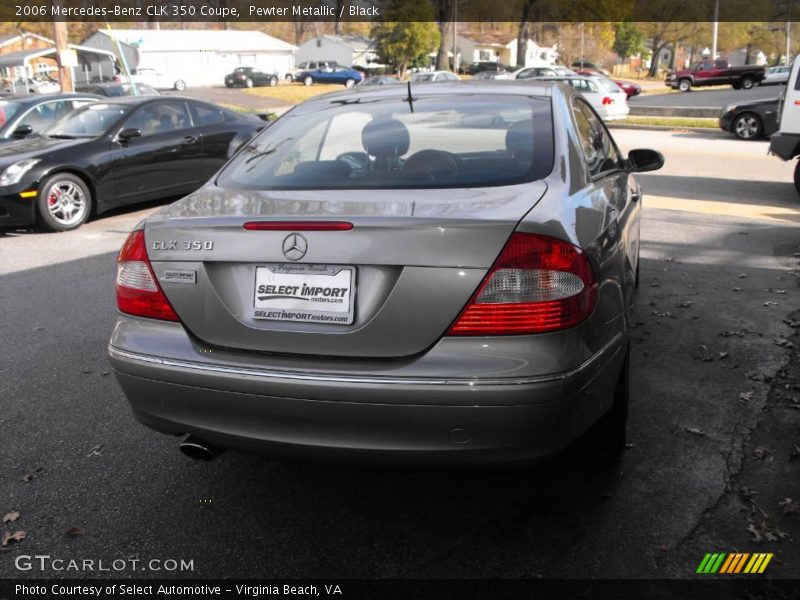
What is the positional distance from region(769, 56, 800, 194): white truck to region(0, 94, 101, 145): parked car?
996 centimetres

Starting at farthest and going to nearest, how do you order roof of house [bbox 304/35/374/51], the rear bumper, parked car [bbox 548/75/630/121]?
roof of house [bbox 304/35/374/51], parked car [bbox 548/75/630/121], the rear bumper

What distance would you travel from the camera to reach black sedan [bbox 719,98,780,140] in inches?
701

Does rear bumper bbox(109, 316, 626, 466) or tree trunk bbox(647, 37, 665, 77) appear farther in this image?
tree trunk bbox(647, 37, 665, 77)

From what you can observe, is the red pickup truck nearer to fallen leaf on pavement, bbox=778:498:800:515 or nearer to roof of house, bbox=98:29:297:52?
roof of house, bbox=98:29:297:52

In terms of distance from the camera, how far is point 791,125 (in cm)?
1036

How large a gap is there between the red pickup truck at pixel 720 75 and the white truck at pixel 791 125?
38.9m

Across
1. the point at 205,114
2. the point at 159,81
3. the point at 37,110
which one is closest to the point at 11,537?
the point at 205,114

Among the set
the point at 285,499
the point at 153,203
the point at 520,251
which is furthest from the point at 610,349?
the point at 153,203

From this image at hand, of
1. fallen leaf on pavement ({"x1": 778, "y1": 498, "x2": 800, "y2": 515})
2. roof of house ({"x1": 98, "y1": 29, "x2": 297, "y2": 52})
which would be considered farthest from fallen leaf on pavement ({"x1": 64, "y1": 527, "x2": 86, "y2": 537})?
roof of house ({"x1": 98, "y1": 29, "x2": 297, "y2": 52})

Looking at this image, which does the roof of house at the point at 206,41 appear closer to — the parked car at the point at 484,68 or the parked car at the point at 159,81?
the parked car at the point at 159,81

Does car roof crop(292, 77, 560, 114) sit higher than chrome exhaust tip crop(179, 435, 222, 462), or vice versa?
car roof crop(292, 77, 560, 114)

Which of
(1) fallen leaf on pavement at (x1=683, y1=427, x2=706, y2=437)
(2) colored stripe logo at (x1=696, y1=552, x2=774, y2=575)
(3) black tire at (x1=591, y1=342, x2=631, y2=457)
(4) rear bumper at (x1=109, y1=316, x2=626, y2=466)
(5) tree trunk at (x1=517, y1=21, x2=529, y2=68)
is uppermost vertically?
(5) tree trunk at (x1=517, y1=21, x2=529, y2=68)

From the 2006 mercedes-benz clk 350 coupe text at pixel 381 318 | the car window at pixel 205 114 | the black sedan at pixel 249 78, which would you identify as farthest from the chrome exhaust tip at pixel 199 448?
the black sedan at pixel 249 78

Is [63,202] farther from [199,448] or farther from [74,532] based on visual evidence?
[199,448]
